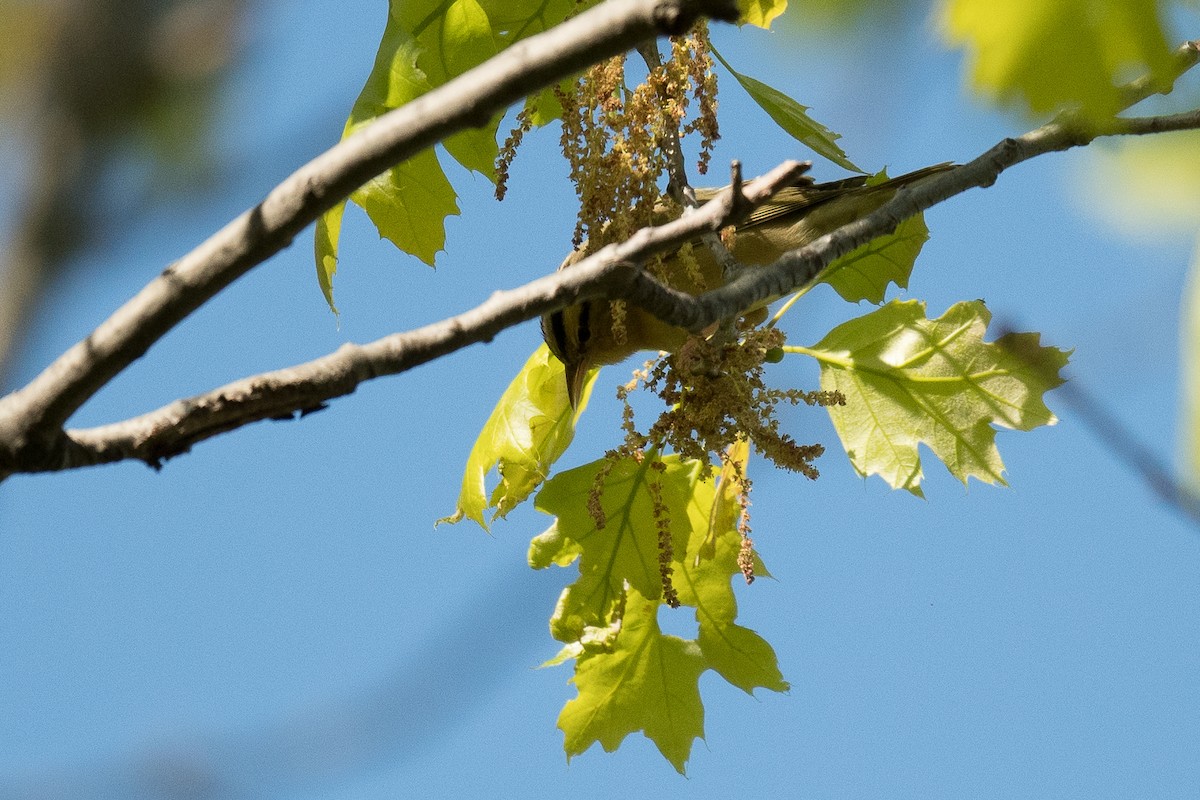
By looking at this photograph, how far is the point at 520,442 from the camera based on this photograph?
12.6 feet

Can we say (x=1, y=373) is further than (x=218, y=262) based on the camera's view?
No

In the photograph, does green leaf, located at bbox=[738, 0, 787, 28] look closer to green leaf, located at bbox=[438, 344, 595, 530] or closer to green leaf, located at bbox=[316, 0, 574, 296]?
green leaf, located at bbox=[316, 0, 574, 296]

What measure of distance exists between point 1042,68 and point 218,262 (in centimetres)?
108

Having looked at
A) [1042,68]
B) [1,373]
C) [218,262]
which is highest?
[218,262]

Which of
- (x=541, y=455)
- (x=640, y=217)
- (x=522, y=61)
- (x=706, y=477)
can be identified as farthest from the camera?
(x=541, y=455)

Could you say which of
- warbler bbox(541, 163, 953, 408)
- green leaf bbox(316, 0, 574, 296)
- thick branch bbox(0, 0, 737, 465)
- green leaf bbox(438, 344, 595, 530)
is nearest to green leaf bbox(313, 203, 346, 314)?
green leaf bbox(316, 0, 574, 296)

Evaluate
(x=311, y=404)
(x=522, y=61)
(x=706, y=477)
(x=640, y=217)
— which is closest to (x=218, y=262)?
(x=311, y=404)

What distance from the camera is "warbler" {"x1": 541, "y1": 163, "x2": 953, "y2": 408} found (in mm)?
4418

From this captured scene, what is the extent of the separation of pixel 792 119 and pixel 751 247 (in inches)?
56.7

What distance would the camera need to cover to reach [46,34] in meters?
1.16

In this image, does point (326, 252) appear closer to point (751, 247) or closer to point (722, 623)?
point (722, 623)

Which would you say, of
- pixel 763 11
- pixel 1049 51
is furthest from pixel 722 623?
pixel 1049 51

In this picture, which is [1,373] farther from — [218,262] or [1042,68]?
[1042,68]

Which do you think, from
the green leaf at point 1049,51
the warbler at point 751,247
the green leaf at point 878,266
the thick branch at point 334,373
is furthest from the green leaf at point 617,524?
the green leaf at point 1049,51
